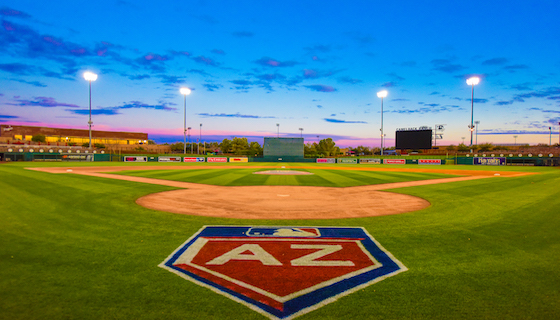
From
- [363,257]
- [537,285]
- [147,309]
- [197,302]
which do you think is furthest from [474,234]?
[147,309]

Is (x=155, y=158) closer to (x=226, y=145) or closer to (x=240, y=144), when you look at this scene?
(x=240, y=144)

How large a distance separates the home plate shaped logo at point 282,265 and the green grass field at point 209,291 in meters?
0.19

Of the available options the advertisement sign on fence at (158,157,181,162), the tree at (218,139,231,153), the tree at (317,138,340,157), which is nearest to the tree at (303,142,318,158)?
the tree at (317,138,340,157)

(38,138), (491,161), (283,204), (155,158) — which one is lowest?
(283,204)

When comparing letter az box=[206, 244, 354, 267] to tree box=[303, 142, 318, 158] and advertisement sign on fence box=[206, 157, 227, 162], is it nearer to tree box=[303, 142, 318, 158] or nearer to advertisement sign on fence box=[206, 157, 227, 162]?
advertisement sign on fence box=[206, 157, 227, 162]

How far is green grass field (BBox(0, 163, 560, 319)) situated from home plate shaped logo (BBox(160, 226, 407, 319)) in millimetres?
194

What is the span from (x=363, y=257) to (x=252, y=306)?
7.72 feet

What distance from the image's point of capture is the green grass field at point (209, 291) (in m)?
3.10

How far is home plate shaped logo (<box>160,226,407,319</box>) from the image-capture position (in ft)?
11.3

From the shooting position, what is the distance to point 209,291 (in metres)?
3.51

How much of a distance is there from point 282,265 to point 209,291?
1313 mm

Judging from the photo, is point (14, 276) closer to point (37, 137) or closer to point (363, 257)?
point (363, 257)

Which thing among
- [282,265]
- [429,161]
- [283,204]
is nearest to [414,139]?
[429,161]

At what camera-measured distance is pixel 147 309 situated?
10.1ft
